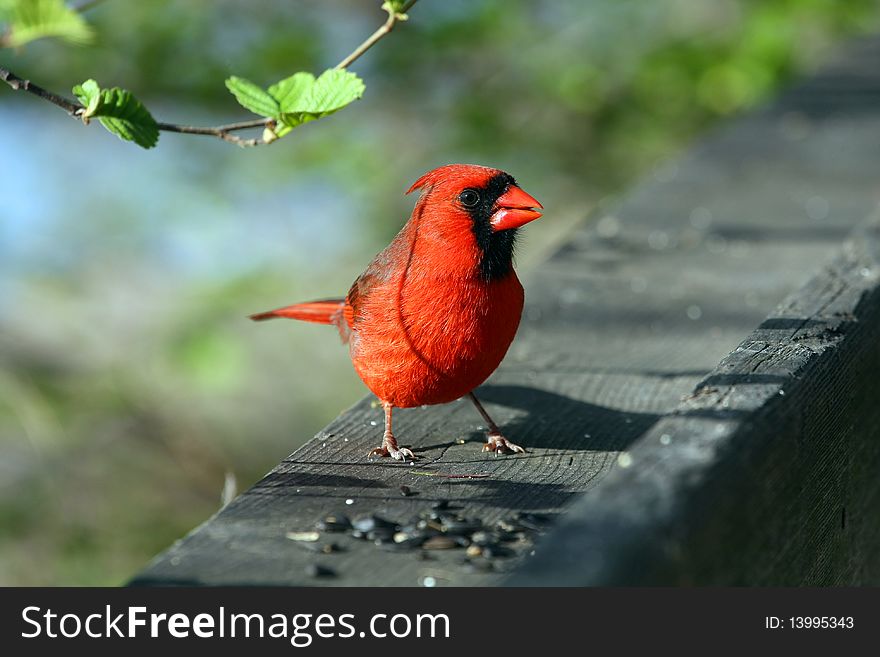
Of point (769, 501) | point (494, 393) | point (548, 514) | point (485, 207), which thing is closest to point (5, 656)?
point (548, 514)

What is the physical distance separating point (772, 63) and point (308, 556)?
4.53 metres

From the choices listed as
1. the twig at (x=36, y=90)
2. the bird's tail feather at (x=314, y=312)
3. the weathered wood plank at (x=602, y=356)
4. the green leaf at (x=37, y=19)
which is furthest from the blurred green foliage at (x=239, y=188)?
the twig at (x=36, y=90)

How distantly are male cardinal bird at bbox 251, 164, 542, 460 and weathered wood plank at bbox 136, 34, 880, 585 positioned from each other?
0.44 ft

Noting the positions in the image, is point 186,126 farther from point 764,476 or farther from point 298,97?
point 764,476

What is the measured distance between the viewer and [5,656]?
1509 millimetres

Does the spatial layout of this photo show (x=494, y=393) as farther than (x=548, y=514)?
Yes

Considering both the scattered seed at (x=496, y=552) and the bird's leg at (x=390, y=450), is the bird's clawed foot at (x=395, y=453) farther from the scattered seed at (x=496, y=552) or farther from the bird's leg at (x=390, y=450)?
the scattered seed at (x=496, y=552)

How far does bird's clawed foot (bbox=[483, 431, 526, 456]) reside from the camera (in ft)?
7.63

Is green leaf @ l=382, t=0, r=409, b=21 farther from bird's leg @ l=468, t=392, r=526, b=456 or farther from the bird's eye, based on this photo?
bird's leg @ l=468, t=392, r=526, b=456

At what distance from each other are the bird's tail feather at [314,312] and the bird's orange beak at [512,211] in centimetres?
51

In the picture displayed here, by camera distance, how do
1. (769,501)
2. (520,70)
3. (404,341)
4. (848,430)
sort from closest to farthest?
1. (769,501)
2. (848,430)
3. (404,341)
4. (520,70)

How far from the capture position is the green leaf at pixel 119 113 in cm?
176

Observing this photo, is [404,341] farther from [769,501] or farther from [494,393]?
[769,501]

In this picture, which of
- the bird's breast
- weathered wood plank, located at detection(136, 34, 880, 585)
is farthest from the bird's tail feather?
the bird's breast
